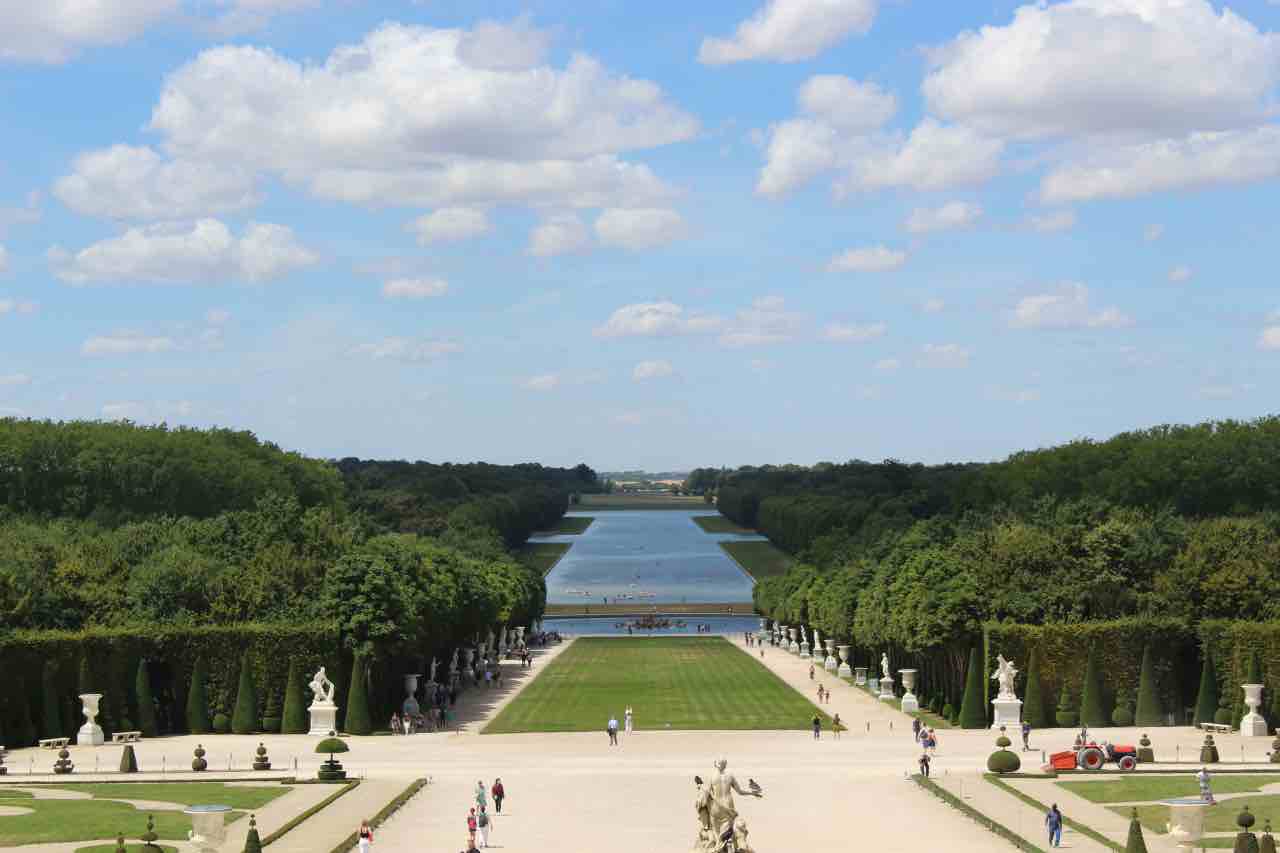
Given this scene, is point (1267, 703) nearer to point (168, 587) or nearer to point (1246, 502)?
point (168, 587)

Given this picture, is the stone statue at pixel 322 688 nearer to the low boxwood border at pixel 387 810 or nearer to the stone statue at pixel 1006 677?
the low boxwood border at pixel 387 810

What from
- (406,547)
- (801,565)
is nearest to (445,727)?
(406,547)

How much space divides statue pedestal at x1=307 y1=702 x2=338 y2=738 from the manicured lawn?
35.4m

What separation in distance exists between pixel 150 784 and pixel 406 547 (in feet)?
122

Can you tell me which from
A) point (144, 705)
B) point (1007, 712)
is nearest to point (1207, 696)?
point (1007, 712)

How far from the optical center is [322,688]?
8819 cm

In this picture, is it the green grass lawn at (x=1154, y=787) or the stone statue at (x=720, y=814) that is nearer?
the stone statue at (x=720, y=814)

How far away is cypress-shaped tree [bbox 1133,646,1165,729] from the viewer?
88.8 metres

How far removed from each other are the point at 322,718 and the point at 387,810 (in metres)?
26.9

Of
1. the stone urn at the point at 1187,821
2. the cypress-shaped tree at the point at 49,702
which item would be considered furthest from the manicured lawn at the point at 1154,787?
the cypress-shaped tree at the point at 49,702

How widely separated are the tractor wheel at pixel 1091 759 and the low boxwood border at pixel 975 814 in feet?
19.1

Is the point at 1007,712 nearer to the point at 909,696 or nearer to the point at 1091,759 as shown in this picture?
the point at 909,696

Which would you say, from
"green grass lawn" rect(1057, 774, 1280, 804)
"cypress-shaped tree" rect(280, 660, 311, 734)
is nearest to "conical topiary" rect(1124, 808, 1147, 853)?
"green grass lawn" rect(1057, 774, 1280, 804)

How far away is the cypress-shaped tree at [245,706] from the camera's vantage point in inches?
3482
